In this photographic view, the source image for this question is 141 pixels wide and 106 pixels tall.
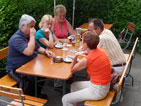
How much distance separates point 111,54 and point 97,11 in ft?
14.3

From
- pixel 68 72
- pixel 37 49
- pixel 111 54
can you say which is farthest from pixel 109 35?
pixel 37 49

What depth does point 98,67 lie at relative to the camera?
2521mm

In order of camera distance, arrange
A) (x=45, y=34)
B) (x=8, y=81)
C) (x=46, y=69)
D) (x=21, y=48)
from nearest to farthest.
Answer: (x=46, y=69), (x=21, y=48), (x=8, y=81), (x=45, y=34)

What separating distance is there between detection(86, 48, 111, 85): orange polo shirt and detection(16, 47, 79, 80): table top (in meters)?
0.32

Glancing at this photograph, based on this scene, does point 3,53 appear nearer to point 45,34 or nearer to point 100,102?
point 45,34

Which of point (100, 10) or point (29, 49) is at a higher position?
point (100, 10)

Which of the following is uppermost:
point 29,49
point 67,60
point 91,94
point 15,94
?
point 29,49

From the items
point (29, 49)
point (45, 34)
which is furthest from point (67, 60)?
point (45, 34)

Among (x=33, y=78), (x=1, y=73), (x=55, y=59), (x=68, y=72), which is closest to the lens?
(x=68, y=72)

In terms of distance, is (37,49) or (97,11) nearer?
(37,49)

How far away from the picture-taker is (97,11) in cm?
730

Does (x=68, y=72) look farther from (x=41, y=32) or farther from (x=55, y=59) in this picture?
(x=41, y=32)

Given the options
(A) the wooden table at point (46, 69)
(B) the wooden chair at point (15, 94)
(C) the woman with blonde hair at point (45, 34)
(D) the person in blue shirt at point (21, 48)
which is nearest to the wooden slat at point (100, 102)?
(A) the wooden table at point (46, 69)

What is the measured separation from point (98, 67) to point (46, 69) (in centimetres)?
74
